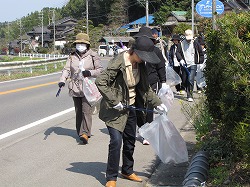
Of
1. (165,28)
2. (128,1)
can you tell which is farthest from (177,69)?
(128,1)

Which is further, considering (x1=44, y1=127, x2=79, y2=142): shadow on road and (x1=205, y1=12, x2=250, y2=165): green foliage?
(x1=44, y1=127, x2=79, y2=142): shadow on road

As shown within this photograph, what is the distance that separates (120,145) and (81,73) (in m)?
2.62

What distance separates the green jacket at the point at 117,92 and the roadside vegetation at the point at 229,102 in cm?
84

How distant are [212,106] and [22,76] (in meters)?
19.1

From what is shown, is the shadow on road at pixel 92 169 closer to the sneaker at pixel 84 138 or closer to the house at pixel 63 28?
the sneaker at pixel 84 138

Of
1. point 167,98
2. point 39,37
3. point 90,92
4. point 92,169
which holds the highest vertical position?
point 39,37

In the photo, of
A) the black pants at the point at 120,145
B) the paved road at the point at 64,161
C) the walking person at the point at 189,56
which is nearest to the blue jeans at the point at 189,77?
the walking person at the point at 189,56

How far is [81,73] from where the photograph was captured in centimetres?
740

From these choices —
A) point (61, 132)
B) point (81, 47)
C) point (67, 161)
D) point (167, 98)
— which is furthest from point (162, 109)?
point (61, 132)

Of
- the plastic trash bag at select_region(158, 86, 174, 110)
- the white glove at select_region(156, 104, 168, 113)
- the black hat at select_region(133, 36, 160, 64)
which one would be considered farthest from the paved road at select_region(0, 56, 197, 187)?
the black hat at select_region(133, 36, 160, 64)

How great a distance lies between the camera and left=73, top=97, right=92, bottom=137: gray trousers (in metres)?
7.47

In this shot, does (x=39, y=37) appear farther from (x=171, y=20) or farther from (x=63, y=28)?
(x=171, y=20)

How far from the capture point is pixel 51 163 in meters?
6.34

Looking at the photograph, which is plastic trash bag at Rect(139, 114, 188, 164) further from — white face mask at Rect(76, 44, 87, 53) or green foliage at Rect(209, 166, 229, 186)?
white face mask at Rect(76, 44, 87, 53)
